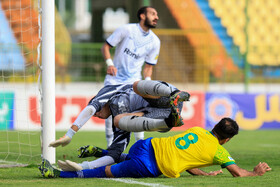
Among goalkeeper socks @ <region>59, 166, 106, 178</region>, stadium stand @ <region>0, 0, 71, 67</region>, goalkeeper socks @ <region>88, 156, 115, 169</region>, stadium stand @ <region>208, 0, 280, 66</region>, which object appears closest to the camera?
goalkeeper socks @ <region>59, 166, 106, 178</region>

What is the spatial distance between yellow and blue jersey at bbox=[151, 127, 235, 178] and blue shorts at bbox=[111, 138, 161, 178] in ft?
0.22

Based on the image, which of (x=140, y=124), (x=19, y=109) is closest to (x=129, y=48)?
(x=140, y=124)

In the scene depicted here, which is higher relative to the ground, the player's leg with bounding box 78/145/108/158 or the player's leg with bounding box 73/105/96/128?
the player's leg with bounding box 73/105/96/128

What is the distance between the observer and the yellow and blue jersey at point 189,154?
204 inches

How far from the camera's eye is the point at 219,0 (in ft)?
72.4

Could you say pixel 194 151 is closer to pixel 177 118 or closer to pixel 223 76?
pixel 177 118

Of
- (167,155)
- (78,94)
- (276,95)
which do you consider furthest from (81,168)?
(276,95)

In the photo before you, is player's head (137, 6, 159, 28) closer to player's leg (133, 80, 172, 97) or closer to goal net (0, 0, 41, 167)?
player's leg (133, 80, 172, 97)

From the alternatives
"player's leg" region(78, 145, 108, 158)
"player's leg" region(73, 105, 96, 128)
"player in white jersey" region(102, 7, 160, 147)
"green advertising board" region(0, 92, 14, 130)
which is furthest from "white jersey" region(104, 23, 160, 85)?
"green advertising board" region(0, 92, 14, 130)

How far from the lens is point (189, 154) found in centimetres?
521

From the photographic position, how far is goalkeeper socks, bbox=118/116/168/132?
511 centimetres

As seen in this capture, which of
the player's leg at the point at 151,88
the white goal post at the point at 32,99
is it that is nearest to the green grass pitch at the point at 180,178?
the white goal post at the point at 32,99

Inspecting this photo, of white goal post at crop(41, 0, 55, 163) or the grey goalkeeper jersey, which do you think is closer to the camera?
→ the grey goalkeeper jersey

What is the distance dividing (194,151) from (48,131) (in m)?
2.23
